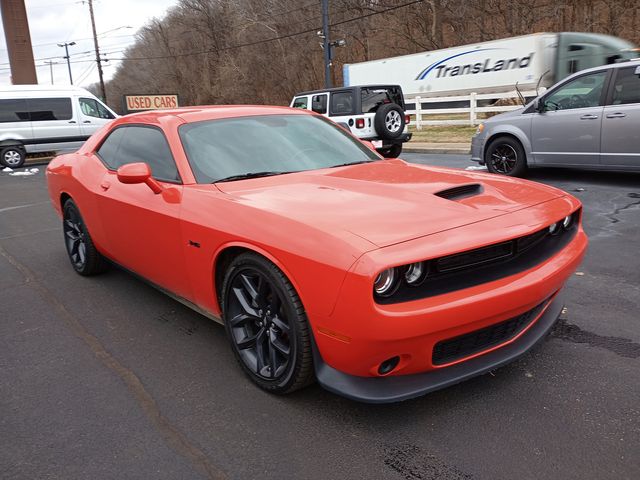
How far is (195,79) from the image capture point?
63.4 m

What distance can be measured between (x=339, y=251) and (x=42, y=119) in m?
17.8

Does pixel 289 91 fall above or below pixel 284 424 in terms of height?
above

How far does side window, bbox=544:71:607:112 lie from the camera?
7.28m

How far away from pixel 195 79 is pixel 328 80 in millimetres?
41403

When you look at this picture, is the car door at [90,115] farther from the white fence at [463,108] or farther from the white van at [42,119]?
the white fence at [463,108]

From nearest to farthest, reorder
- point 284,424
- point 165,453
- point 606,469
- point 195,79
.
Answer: point 606,469
point 165,453
point 284,424
point 195,79

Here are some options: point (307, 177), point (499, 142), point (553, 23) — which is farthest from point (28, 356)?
point (553, 23)

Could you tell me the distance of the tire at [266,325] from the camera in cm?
241

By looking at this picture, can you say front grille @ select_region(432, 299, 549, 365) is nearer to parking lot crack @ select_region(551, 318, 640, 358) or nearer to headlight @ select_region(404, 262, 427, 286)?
headlight @ select_region(404, 262, 427, 286)

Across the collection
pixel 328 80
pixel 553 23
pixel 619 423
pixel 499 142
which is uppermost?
pixel 553 23

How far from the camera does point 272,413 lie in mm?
2561

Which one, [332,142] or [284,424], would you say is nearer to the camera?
[284,424]

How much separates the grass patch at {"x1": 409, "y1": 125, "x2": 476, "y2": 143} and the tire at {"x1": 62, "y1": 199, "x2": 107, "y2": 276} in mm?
11853

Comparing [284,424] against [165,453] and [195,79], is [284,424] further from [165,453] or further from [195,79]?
[195,79]
